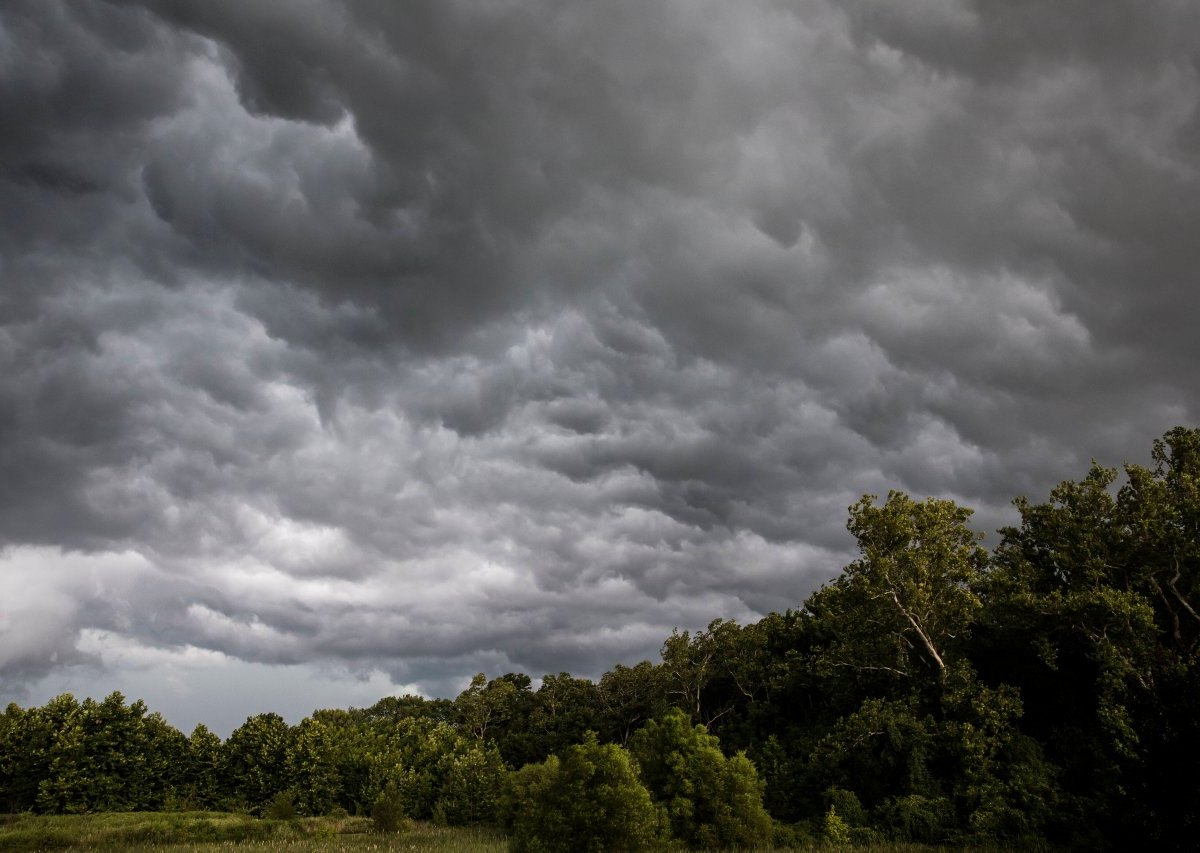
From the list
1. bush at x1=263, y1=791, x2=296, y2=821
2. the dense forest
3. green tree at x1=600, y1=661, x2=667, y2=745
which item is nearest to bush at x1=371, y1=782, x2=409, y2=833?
the dense forest

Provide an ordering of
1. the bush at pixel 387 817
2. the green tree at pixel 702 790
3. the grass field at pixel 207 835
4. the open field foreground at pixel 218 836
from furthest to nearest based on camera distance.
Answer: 1. the bush at pixel 387 817
2. the grass field at pixel 207 835
3. the open field foreground at pixel 218 836
4. the green tree at pixel 702 790

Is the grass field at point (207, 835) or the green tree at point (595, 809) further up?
the green tree at point (595, 809)

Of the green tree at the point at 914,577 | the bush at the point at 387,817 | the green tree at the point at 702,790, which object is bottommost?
the bush at the point at 387,817

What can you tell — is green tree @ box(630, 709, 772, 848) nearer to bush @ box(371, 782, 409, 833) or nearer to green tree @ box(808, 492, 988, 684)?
green tree @ box(808, 492, 988, 684)

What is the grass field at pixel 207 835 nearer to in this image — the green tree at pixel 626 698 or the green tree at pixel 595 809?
the green tree at pixel 595 809

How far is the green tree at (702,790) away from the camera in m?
46.2

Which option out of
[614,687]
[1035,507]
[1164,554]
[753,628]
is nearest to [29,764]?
[614,687]

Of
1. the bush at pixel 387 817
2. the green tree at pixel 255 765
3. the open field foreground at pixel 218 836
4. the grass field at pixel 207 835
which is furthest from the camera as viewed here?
the green tree at pixel 255 765

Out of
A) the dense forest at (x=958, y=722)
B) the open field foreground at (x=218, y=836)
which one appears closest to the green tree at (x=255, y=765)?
the open field foreground at (x=218, y=836)

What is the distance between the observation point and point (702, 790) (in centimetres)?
4809

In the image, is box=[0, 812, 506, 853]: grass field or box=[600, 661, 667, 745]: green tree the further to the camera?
box=[600, 661, 667, 745]: green tree

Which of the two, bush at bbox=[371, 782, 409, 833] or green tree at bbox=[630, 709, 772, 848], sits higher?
green tree at bbox=[630, 709, 772, 848]

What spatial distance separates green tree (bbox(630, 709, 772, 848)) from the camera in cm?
4616

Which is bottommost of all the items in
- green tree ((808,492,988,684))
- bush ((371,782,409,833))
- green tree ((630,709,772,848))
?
bush ((371,782,409,833))
